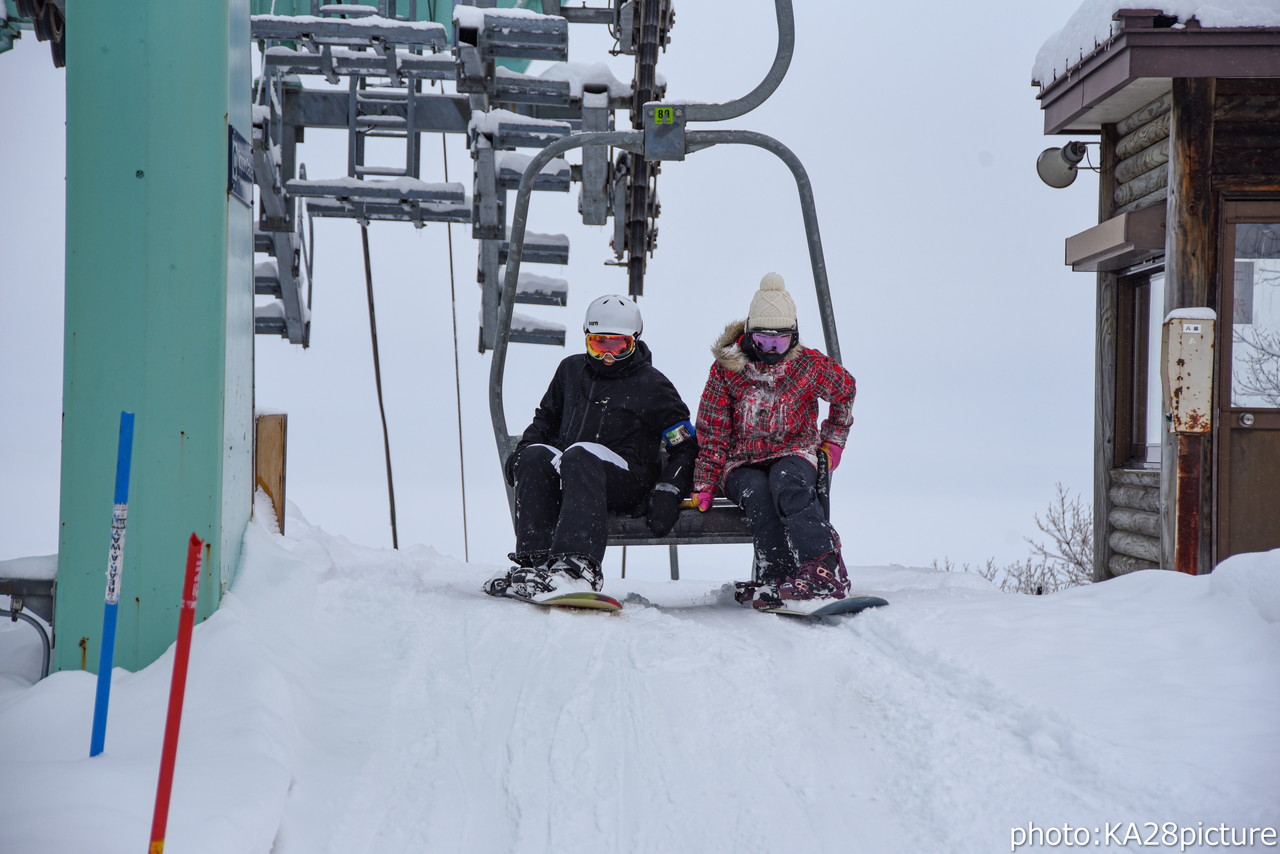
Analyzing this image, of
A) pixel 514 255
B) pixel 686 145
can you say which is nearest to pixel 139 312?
pixel 514 255

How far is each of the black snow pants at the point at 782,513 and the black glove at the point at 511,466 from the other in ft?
3.04

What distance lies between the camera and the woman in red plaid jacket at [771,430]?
4.31m

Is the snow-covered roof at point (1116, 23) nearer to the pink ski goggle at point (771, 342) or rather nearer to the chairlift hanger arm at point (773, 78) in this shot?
the chairlift hanger arm at point (773, 78)

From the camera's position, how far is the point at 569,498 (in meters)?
4.29

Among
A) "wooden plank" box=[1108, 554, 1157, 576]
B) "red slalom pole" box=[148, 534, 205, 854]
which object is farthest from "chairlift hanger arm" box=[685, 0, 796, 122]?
"wooden plank" box=[1108, 554, 1157, 576]

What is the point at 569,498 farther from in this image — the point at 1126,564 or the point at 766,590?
the point at 1126,564

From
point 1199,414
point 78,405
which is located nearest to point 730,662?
point 78,405

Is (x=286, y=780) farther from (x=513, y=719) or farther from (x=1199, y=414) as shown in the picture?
(x=1199, y=414)

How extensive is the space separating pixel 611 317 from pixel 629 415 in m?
0.44

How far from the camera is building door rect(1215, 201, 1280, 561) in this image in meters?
6.41

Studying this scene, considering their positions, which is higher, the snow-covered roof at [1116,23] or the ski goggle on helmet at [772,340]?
the snow-covered roof at [1116,23]

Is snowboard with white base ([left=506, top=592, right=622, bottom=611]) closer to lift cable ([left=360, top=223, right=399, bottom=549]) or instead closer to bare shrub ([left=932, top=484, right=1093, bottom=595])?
lift cable ([left=360, top=223, right=399, bottom=549])

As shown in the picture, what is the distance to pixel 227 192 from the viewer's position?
3.20m

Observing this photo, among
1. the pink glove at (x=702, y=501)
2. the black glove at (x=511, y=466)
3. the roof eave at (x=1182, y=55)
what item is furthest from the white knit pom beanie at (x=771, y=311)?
the roof eave at (x=1182, y=55)
